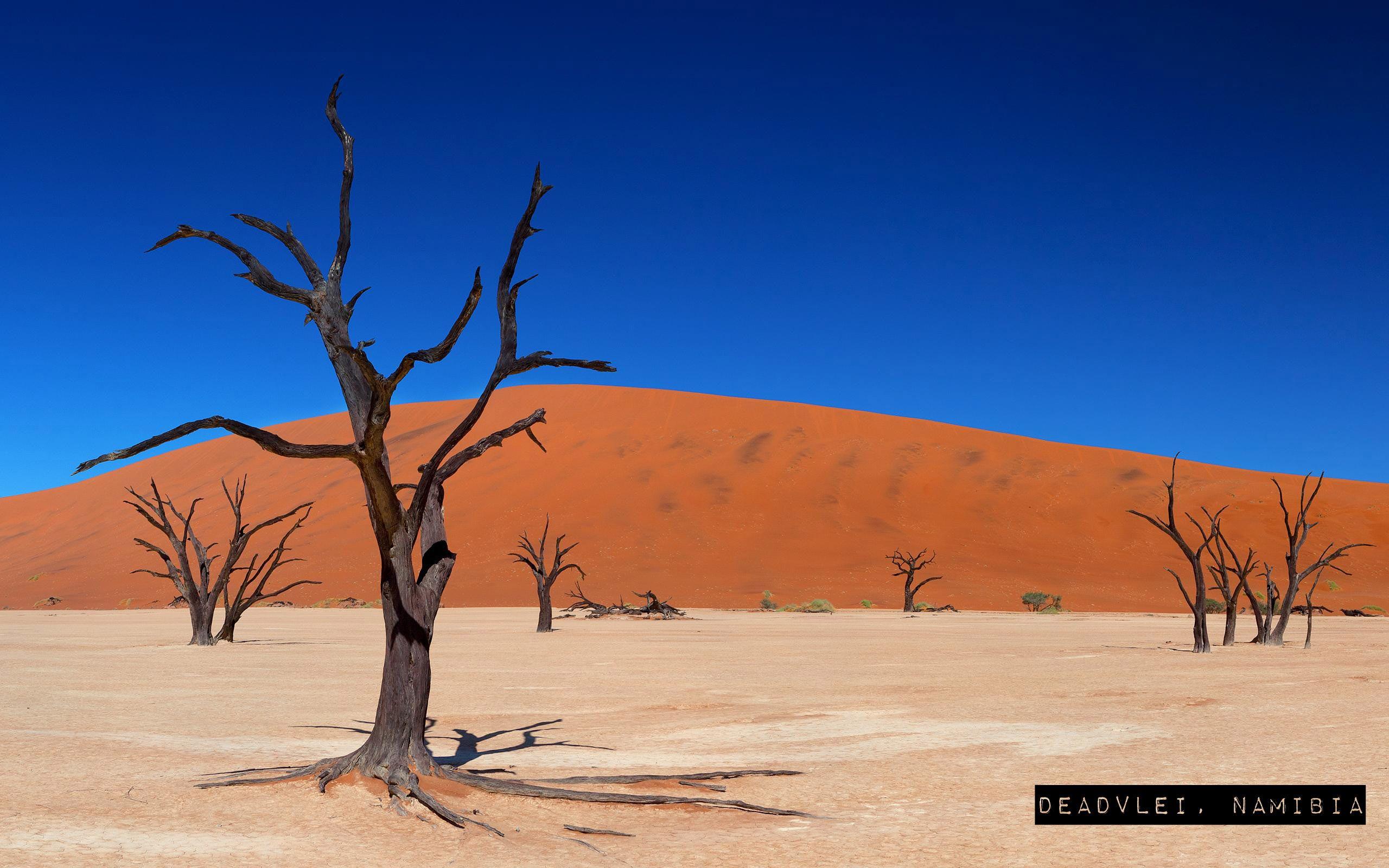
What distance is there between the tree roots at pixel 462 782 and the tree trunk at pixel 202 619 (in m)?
16.5

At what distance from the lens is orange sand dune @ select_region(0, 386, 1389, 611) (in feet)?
176

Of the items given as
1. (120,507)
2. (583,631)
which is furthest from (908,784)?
(120,507)

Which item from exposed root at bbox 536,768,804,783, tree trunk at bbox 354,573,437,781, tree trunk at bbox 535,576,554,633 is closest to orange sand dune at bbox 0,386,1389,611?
tree trunk at bbox 535,576,554,633

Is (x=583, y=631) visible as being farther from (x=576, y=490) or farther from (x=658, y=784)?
(x=576, y=490)

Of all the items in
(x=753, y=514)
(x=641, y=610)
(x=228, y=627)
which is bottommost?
(x=641, y=610)

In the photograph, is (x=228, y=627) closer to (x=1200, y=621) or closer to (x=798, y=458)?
(x=1200, y=621)

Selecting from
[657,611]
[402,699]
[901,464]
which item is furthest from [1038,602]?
[402,699]

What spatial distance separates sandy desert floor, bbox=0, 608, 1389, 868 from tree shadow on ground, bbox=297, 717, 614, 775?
58 millimetres

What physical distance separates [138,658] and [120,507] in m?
73.9

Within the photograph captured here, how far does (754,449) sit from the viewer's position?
76875mm

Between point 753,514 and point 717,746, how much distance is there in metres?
53.9

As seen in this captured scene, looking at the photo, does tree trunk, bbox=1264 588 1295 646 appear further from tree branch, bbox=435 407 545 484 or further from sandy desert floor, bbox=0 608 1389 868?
tree branch, bbox=435 407 545 484

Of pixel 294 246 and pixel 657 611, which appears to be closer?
pixel 294 246

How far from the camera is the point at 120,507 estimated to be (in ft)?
282
